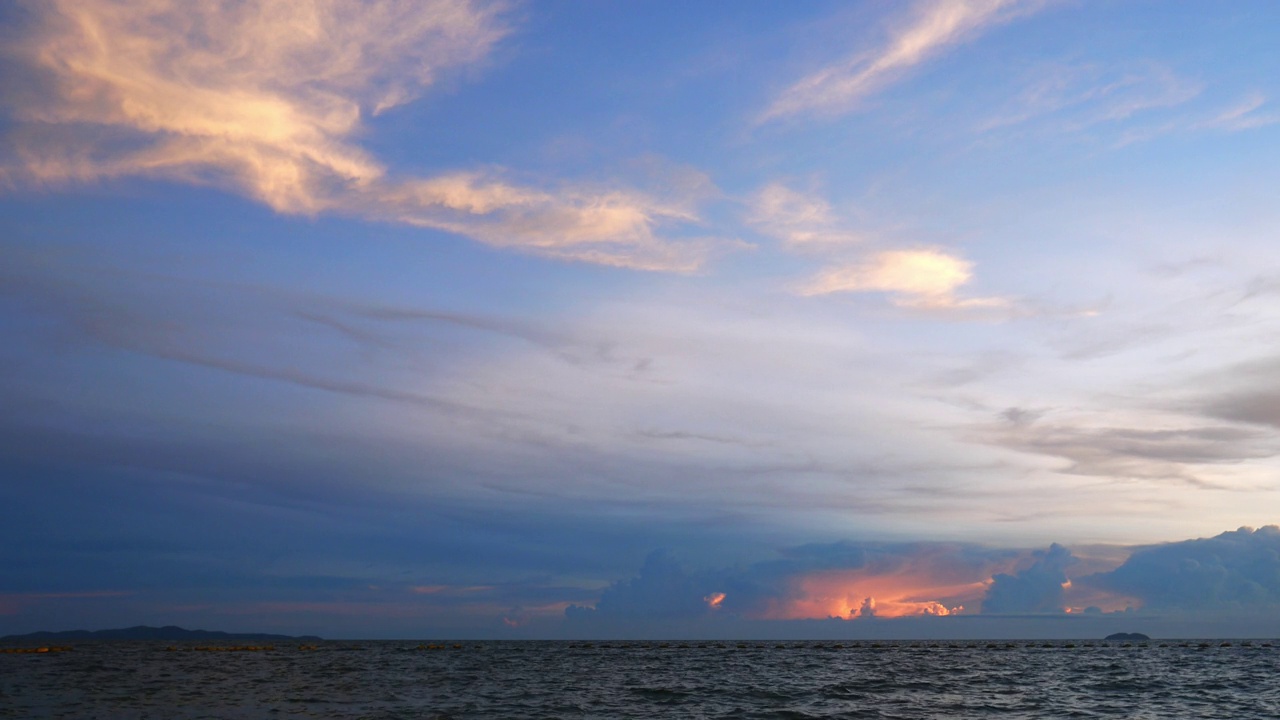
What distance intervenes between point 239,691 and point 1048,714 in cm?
7409

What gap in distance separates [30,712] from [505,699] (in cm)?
3745

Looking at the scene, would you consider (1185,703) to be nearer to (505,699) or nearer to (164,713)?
(505,699)

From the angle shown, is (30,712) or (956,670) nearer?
(30,712)

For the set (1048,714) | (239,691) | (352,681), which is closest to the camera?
(1048,714)

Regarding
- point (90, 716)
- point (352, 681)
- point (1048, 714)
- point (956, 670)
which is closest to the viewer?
point (90, 716)

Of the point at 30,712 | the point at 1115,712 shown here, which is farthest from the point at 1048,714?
the point at 30,712

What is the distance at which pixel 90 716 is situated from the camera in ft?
200

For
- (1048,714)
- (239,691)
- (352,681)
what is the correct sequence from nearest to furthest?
(1048,714), (239,691), (352,681)

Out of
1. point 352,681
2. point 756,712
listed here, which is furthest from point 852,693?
point 352,681

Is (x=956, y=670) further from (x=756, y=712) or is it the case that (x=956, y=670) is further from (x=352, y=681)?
(x=352, y=681)

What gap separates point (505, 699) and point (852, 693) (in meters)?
34.6

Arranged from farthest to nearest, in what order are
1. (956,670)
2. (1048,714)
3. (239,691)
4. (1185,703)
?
(956,670) < (239,691) < (1185,703) < (1048,714)

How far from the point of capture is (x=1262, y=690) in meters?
88.5

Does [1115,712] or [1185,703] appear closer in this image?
[1115,712]
